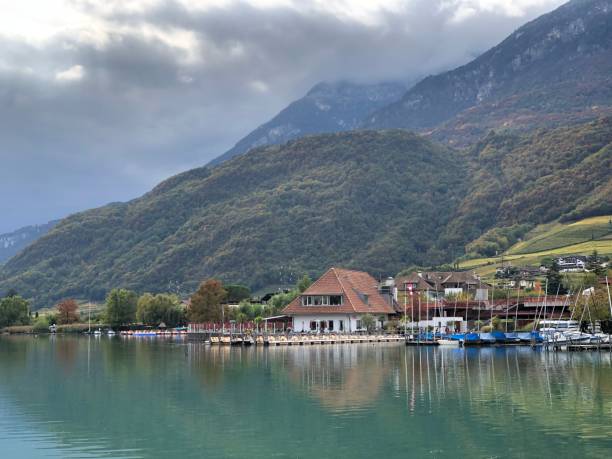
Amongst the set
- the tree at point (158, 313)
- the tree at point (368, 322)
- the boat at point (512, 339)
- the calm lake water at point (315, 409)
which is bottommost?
the calm lake water at point (315, 409)

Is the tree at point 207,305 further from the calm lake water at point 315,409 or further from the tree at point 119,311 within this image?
the calm lake water at point 315,409

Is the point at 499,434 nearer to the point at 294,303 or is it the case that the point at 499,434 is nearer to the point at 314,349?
the point at 314,349

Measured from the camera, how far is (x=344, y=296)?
348 ft

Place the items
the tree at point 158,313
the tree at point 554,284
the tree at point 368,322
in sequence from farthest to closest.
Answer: the tree at point 158,313
the tree at point 554,284
the tree at point 368,322

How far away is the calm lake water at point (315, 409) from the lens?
2934cm

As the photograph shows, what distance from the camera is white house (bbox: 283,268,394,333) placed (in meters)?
105

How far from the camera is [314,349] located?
84625 millimetres

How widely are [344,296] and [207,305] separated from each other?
33.1 meters

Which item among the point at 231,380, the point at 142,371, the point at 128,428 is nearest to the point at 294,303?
the point at 142,371

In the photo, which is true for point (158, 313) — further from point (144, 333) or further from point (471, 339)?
point (471, 339)

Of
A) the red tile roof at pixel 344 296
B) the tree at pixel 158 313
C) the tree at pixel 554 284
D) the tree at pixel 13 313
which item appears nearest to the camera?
the red tile roof at pixel 344 296

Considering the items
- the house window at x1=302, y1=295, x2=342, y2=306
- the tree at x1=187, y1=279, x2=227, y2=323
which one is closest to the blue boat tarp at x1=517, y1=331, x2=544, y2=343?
the house window at x1=302, y1=295, x2=342, y2=306

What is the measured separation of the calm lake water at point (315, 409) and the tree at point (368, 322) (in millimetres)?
39451

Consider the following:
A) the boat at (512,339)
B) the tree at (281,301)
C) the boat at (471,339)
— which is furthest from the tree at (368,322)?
the tree at (281,301)
